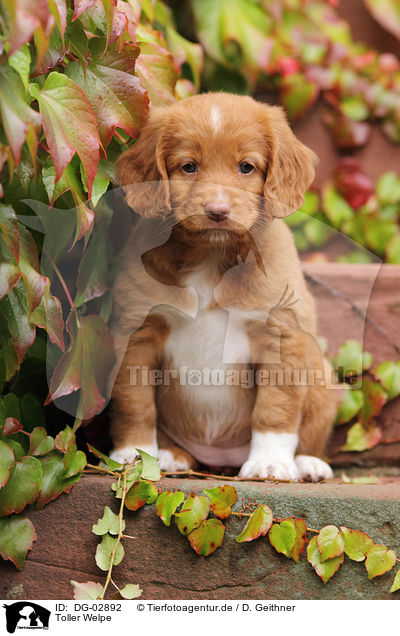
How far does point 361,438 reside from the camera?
126 inches

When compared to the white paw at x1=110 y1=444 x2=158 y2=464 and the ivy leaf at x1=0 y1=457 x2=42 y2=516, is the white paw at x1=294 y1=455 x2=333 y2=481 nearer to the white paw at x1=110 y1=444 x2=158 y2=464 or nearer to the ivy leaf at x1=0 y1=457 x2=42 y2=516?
the white paw at x1=110 y1=444 x2=158 y2=464

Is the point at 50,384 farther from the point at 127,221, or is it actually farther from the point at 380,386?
the point at 380,386

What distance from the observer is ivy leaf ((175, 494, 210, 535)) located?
203 centimetres

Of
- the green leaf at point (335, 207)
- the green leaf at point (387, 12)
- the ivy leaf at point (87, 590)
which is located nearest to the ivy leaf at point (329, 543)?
the ivy leaf at point (87, 590)

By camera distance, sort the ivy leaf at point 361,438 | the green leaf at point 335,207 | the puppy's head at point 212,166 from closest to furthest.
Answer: the puppy's head at point 212,166 < the ivy leaf at point 361,438 < the green leaf at point 335,207

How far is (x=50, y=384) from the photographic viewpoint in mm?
2248

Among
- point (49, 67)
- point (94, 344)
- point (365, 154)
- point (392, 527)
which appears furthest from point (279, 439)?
point (365, 154)

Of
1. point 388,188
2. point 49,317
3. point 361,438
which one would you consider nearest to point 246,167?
point 49,317

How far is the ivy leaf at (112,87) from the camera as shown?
215cm

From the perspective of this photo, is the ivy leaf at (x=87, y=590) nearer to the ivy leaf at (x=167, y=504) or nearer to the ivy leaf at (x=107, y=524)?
the ivy leaf at (x=107, y=524)

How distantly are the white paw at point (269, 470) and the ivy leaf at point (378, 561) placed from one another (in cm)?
43

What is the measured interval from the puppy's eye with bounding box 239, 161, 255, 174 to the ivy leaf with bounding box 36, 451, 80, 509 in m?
1.07

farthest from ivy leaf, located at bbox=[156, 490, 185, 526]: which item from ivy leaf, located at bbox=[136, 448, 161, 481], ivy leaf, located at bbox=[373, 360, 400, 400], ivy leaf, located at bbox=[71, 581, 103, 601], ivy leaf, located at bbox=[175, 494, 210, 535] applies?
ivy leaf, located at bbox=[373, 360, 400, 400]
